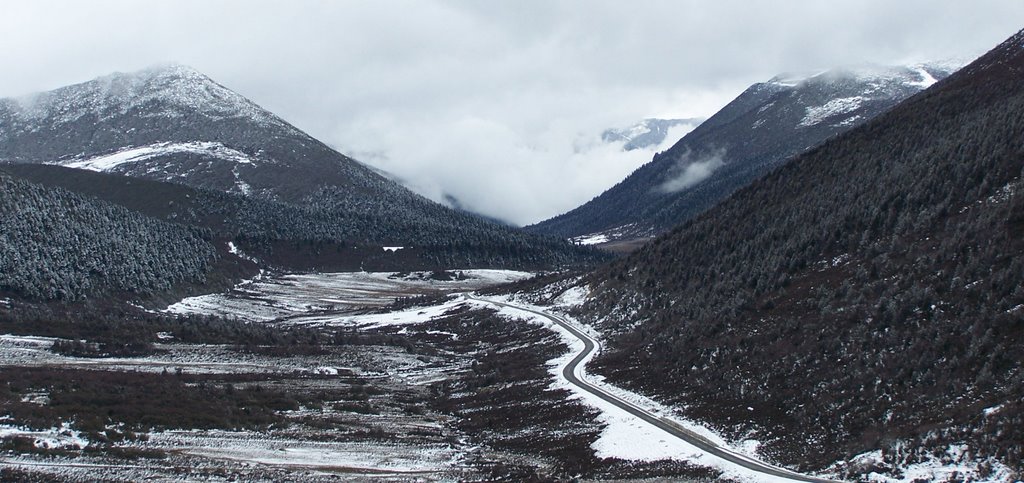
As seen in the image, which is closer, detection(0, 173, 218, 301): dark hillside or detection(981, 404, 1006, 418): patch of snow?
detection(981, 404, 1006, 418): patch of snow

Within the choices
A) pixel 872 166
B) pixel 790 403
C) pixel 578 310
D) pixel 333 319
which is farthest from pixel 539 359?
pixel 333 319

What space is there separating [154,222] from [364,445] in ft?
508

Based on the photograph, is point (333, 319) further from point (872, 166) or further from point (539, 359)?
point (872, 166)

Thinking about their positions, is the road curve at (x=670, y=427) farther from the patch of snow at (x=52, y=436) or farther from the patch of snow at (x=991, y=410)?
the patch of snow at (x=52, y=436)

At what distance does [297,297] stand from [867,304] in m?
132

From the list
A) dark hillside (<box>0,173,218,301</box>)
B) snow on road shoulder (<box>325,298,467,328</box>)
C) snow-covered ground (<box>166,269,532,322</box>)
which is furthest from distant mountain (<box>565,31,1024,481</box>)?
dark hillside (<box>0,173,218,301</box>)

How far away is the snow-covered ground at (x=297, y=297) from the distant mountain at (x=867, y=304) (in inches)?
2618

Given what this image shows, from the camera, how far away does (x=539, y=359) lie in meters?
78.4

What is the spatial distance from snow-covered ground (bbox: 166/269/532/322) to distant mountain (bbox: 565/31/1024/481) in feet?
218

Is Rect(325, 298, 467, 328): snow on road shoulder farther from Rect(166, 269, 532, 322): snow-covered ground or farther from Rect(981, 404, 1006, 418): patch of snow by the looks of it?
Rect(981, 404, 1006, 418): patch of snow

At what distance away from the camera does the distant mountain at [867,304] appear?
122 ft

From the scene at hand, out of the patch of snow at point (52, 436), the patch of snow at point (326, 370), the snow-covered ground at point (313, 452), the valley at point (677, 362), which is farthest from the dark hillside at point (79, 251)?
the snow-covered ground at point (313, 452)

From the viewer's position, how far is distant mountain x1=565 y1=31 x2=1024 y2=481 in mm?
37219

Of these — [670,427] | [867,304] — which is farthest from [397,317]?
[670,427]
